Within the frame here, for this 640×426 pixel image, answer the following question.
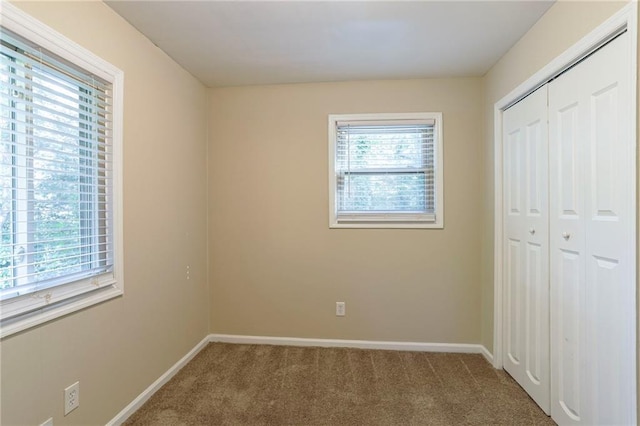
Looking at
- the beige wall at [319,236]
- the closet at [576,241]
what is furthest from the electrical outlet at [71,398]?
the closet at [576,241]

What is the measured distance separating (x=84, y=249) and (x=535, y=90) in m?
2.76

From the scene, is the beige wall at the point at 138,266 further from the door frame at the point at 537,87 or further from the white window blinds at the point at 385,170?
the door frame at the point at 537,87

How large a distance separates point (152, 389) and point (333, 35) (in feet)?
8.48

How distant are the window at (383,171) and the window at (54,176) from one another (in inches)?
65.4

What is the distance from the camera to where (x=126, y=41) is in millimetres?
1853

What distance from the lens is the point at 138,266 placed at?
1.95 m

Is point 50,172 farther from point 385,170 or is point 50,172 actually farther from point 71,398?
point 385,170

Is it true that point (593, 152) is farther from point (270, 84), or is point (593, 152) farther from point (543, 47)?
point (270, 84)

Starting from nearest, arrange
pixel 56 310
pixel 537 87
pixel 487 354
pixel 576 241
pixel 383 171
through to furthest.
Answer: pixel 56 310 → pixel 576 241 → pixel 537 87 → pixel 487 354 → pixel 383 171

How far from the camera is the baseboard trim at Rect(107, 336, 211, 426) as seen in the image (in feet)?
5.87

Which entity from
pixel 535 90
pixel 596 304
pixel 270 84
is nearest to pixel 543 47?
pixel 535 90

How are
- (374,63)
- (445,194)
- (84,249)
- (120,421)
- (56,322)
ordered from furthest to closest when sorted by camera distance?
(445,194)
(374,63)
(120,421)
(84,249)
(56,322)

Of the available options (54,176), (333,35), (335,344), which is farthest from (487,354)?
(54,176)

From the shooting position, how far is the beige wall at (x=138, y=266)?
4.49ft
